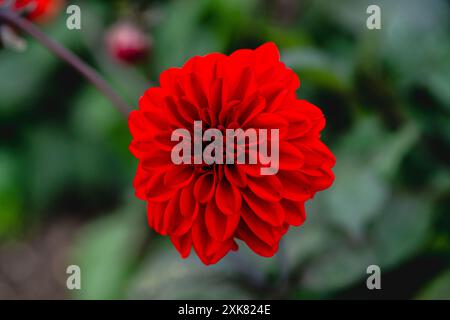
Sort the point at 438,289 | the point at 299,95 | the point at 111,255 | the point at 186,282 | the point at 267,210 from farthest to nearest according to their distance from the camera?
the point at 111,255 → the point at 299,95 → the point at 186,282 → the point at 438,289 → the point at 267,210

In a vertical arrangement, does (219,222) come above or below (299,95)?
below

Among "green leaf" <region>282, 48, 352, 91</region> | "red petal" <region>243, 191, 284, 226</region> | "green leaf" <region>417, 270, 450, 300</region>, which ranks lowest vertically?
"green leaf" <region>417, 270, 450, 300</region>

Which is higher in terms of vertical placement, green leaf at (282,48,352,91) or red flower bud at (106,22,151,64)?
red flower bud at (106,22,151,64)

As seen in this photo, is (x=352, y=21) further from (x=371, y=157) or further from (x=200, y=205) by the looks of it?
(x=200, y=205)

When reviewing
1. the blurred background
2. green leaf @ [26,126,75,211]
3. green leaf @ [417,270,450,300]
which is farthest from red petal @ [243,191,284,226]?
green leaf @ [26,126,75,211]

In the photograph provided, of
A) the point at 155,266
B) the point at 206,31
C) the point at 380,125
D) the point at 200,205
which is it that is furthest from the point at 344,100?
the point at 200,205

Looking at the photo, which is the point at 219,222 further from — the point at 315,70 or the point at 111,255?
the point at 111,255

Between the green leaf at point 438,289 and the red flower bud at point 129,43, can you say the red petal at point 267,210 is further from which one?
the red flower bud at point 129,43

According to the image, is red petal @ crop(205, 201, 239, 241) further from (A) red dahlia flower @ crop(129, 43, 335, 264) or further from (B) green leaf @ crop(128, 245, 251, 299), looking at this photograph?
(B) green leaf @ crop(128, 245, 251, 299)

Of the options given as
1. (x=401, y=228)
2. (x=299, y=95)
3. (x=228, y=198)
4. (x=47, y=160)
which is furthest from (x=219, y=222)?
(x=47, y=160)
